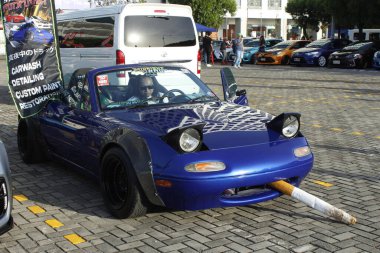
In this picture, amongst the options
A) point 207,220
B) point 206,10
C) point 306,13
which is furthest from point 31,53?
point 306,13

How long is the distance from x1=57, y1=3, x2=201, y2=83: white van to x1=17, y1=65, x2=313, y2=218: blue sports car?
4.20 m

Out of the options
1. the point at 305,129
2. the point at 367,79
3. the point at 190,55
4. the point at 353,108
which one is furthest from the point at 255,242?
the point at 367,79

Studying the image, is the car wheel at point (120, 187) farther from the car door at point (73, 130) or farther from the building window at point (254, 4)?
the building window at point (254, 4)

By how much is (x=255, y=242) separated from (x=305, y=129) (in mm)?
5064

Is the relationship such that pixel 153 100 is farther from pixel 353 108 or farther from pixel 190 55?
pixel 353 108

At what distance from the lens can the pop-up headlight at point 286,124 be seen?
14.5 feet

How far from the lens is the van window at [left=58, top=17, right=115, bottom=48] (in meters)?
10.1

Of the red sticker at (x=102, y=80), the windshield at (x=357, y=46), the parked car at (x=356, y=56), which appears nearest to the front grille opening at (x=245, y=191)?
the red sticker at (x=102, y=80)

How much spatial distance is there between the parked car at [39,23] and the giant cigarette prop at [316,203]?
3.85 meters

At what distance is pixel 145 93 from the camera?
5184 mm

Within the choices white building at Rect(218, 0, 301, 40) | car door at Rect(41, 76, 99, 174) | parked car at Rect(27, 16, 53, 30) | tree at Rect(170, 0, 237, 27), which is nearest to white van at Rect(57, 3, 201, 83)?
parked car at Rect(27, 16, 53, 30)

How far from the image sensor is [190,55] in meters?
10.6

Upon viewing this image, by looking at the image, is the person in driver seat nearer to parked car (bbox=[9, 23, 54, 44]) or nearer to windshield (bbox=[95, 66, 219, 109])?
windshield (bbox=[95, 66, 219, 109])

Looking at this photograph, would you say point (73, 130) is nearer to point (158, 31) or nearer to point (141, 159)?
point (141, 159)
